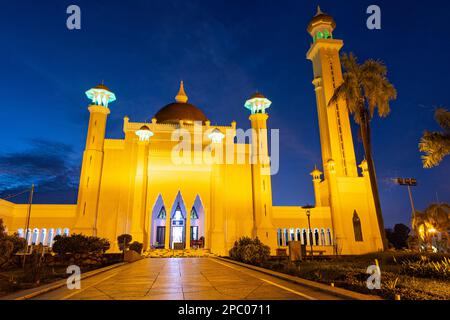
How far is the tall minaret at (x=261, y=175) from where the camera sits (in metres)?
25.2

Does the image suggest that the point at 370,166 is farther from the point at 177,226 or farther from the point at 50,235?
the point at 50,235

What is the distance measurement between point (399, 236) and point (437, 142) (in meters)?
42.8

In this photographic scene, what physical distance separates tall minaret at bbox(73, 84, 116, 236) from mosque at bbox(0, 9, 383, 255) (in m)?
0.08

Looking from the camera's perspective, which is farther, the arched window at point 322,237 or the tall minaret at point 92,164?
the arched window at point 322,237

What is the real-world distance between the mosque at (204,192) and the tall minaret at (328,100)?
6.0 inches

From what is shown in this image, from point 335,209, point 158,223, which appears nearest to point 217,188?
point 158,223

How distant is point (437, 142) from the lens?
40.0 ft

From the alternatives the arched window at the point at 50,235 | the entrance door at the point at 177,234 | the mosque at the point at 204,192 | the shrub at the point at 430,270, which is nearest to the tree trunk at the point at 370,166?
the shrub at the point at 430,270

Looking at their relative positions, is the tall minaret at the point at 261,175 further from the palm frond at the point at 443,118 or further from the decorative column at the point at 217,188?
the palm frond at the point at 443,118

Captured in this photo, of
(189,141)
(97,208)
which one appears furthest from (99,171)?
(189,141)

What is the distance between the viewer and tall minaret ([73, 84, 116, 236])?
78.3ft

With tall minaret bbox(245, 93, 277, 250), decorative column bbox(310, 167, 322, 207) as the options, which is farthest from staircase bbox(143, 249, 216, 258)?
decorative column bbox(310, 167, 322, 207)

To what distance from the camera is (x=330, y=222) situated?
1088 inches

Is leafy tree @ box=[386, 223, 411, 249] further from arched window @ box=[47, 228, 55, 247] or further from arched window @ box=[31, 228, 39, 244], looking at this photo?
arched window @ box=[31, 228, 39, 244]
